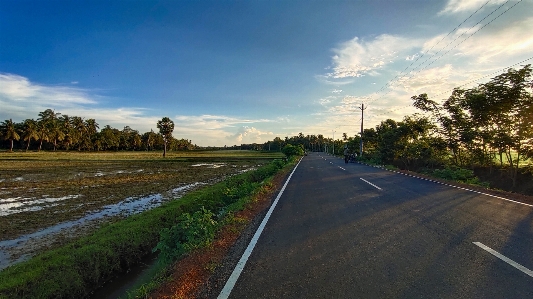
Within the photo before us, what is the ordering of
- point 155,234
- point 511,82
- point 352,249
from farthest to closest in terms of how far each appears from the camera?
point 511,82 < point 155,234 < point 352,249

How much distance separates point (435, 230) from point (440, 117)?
963 inches

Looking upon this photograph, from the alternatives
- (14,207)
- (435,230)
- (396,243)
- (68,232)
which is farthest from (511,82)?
(14,207)

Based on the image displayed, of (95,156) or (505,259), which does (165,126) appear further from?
(505,259)

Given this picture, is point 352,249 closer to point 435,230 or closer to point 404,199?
point 435,230

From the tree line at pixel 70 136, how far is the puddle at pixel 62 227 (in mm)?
65639

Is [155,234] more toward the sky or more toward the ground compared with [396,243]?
more toward the ground

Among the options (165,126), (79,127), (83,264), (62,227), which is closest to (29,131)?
(79,127)

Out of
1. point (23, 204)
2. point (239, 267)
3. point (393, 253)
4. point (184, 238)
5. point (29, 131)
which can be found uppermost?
point (29, 131)

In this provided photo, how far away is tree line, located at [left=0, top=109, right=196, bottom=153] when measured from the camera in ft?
238

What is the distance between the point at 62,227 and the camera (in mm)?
10102

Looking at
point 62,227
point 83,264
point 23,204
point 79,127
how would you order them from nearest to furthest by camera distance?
point 83,264 → point 62,227 → point 23,204 → point 79,127

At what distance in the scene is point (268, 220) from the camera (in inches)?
285

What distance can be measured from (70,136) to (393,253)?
96269 mm

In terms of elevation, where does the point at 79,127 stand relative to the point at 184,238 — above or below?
above
